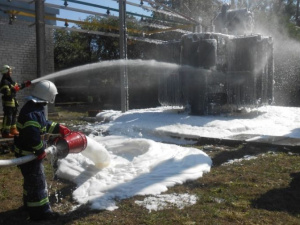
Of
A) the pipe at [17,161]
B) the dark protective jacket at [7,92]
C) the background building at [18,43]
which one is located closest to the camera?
the pipe at [17,161]

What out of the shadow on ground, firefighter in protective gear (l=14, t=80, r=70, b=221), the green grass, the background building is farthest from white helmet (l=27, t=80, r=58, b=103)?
the background building

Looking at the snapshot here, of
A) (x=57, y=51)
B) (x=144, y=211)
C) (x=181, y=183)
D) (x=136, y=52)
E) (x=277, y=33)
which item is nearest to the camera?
(x=144, y=211)

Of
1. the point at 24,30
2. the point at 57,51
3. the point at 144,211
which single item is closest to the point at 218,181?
the point at 144,211

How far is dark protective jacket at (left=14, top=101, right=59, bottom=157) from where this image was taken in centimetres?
326

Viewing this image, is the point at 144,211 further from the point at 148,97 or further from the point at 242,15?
the point at 148,97

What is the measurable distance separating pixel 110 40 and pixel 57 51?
5.46m

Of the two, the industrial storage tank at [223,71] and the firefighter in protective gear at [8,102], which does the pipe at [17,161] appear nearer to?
the firefighter in protective gear at [8,102]

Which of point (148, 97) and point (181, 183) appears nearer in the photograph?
point (181, 183)

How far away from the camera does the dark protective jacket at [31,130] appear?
10.7ft

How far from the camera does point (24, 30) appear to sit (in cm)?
1330

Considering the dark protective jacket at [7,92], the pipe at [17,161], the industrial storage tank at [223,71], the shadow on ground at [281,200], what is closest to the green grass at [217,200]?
the shadow on ground at [281,200]

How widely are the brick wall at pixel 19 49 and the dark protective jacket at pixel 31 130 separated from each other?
403 inches

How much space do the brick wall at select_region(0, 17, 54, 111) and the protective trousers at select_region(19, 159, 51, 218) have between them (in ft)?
33.9

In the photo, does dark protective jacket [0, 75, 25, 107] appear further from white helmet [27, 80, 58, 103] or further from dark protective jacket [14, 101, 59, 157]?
dark protective jacket [14, 101, 59, 157]
